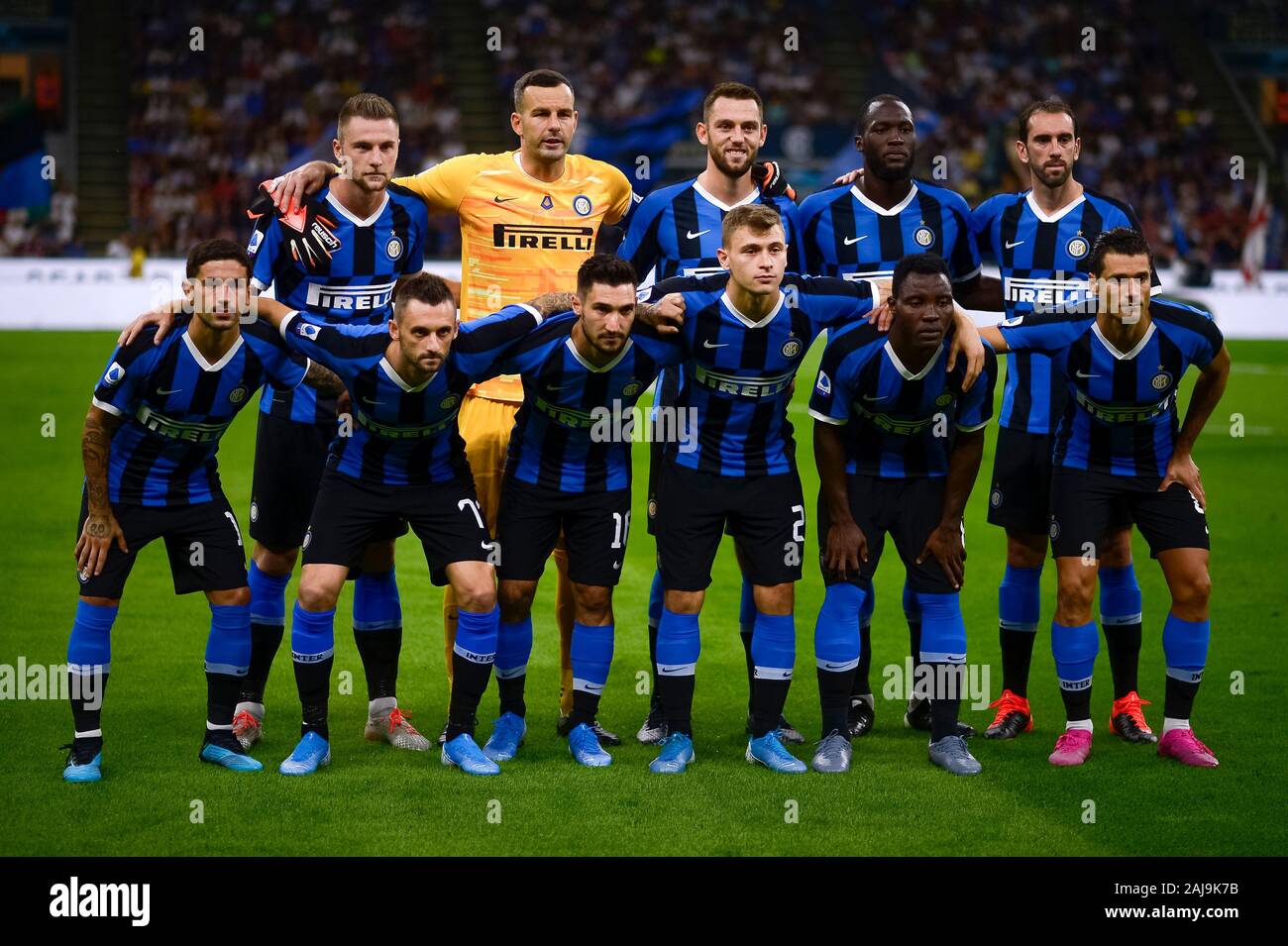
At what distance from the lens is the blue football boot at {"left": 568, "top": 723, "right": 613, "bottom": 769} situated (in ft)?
19.5

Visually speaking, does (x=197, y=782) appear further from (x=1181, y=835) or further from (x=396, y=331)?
(x=1181, y=835)

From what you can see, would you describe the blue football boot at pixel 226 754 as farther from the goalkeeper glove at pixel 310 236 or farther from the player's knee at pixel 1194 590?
the player's knee at pixel 1194 590

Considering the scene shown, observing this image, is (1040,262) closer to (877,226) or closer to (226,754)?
(877,226)

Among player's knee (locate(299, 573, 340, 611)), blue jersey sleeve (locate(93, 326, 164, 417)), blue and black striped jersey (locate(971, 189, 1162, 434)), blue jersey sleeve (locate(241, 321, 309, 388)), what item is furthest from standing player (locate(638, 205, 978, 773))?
blue jersey sleeve (locate(93, 326, 164, 417))

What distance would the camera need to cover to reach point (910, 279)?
5.78 meters

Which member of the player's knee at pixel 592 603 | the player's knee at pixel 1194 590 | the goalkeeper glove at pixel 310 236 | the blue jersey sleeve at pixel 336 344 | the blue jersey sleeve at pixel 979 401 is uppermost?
the goalkeeper glove at pixel 310 236

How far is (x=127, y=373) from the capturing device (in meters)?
5.65

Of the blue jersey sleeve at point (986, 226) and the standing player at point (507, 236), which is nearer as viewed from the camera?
the standing player at point (507, 236)

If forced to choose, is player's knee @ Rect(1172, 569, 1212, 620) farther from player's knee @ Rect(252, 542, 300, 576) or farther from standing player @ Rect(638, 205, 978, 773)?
player's knee @ Rect(252, 542, 300, 576)

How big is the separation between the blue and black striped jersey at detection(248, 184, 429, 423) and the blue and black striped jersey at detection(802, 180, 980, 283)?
165 centimetres

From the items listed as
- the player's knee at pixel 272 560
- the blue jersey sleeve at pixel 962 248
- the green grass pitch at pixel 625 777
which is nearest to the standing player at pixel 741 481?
the green grass pitch at pixel 625 777

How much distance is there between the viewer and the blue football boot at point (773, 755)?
19.4 ft

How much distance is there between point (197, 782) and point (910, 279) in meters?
3.05

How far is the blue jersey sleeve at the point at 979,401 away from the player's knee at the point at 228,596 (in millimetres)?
2707
